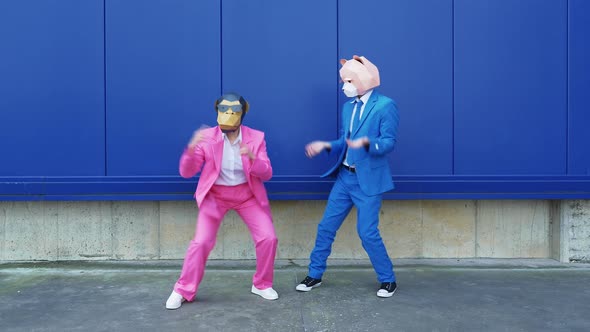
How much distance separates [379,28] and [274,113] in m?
1.34

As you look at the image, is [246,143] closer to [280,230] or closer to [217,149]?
[217,149]

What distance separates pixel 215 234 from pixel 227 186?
40cm

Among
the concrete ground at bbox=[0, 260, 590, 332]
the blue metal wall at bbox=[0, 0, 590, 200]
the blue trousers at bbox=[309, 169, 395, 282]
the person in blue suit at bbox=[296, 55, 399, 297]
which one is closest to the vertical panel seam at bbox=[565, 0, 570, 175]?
the blue metal wall at bbox=[0, 0, 590, 200]

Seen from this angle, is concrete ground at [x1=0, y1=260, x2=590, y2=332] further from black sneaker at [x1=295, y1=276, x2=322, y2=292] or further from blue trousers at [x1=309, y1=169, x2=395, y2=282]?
blue trousers at [x1=309, y1=169, x2=395, y2=282]

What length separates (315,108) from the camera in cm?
585

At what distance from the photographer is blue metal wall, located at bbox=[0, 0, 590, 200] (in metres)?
5.76

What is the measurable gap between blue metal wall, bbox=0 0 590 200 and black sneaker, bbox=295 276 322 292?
967 mm

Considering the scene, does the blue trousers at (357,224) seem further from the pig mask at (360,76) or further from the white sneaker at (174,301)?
the white sneaker at (174,301)

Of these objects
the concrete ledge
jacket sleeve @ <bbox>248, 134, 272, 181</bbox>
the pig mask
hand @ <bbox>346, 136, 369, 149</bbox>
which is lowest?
the concrete ledge

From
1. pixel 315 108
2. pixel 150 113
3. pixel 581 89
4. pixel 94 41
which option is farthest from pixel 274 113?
pixel 581 89

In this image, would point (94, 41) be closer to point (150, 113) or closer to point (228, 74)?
point (150, 113)

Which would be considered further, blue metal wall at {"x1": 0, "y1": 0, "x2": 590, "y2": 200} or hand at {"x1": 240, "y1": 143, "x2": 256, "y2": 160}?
blue metal wall at {"x1": 0, "y1": 0, "x2": 590, "y2": 200}

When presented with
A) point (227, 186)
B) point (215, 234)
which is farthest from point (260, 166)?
point (215, 234)

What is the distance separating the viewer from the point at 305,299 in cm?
484
